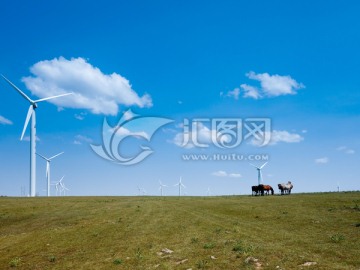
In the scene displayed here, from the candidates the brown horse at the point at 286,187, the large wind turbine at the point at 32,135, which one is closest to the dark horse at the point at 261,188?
the brown horse at the point at 286,187

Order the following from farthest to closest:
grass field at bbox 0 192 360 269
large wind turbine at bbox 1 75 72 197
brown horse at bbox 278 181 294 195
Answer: large wind turbine at bbox 1 75 72 197, brown horse at bbox 278 181 294 195, grass field at bbox 0 192 360 269

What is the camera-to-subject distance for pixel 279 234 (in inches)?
Answer: 1001

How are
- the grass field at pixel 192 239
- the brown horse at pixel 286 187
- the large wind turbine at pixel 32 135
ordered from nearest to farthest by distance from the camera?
the grass field at pixel 192 239 < the brown horse at pixel 286 187 < the large wind turbine at pixel 32 135

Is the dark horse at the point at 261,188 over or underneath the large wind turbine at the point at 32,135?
underneath

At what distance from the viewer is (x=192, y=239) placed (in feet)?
82.4

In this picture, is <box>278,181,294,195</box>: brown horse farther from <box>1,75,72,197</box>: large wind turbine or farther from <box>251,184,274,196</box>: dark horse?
<box>1,75,72,197</box>: large wind turbine

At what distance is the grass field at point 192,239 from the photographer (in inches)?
757

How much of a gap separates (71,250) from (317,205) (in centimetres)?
2645

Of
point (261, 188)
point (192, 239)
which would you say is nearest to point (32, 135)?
point (261, 188)

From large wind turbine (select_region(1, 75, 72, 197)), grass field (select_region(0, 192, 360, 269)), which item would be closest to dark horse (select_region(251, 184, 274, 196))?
grass field (select_region(0, 192, 360, 269))

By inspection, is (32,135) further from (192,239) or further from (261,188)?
(192,239)

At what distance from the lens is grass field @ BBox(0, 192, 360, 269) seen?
19.2 m

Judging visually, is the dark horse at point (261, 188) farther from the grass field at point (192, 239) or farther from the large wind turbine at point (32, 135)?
the large wind turbine at point (32, 135)

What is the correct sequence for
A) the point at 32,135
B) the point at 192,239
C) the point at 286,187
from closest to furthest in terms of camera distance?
1. the point at 192,239
2. the point at 286,187
3. the point at 32,135
